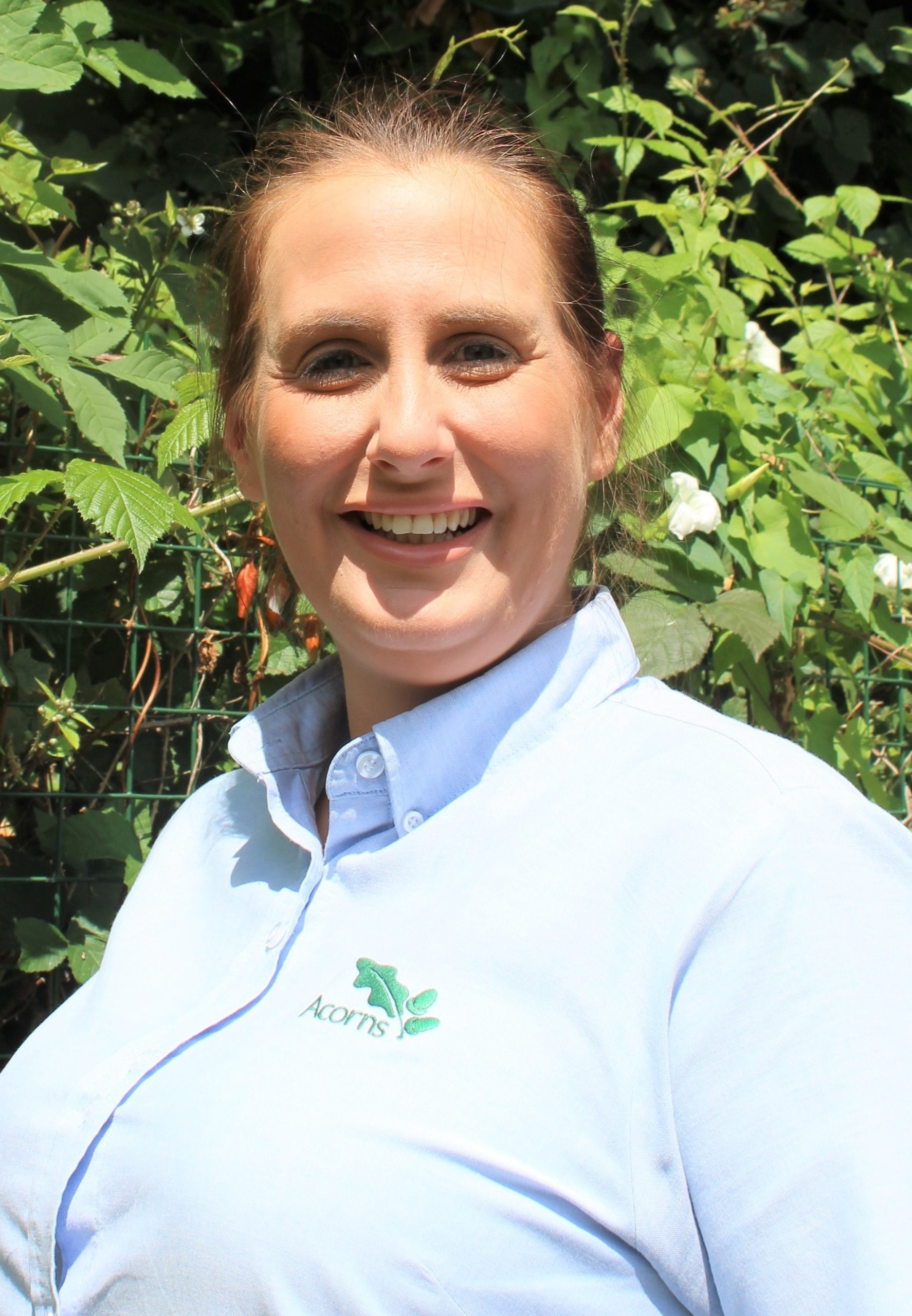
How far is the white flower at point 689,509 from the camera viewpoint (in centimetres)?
203

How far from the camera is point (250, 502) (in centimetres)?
219

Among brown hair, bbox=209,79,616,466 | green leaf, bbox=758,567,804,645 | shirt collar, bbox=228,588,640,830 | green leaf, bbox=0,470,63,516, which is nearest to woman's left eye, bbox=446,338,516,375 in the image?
brown hair, bbox=209,79,616,466

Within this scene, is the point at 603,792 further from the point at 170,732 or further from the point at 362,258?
the point at 170,732

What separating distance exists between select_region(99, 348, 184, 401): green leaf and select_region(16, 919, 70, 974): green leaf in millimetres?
942

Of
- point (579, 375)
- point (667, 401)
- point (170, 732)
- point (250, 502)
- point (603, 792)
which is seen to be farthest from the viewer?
point (170, 732)

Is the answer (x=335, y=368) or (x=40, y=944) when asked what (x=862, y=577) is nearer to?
(x=335, y=368)

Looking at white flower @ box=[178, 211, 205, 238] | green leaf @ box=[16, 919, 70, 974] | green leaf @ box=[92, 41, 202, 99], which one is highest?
green leaf @ box=[92, 41, 202, 99]

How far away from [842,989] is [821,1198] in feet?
0.44

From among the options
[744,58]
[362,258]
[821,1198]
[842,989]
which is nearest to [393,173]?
[362,258]

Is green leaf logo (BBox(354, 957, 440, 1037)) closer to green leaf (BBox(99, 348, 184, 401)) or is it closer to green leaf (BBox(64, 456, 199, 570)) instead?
green leaf (BBox(64, 456, 199, 570))

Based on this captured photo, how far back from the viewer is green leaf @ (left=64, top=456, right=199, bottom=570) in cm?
160

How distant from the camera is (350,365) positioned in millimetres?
1156

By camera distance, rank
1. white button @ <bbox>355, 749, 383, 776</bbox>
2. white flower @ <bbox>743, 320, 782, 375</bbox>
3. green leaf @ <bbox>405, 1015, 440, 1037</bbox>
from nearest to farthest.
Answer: green leaf @ <bbox>405, 1015, 440, 1037</bbox>, white button @ <bbox>355, 749, 383, 776</bbox>, white flower @ <bbox>743, 320, 782, 375</bbox>

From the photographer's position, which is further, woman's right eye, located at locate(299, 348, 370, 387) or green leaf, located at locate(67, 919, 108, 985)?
green leaf, located at locate(67, 919, 108, 985)
